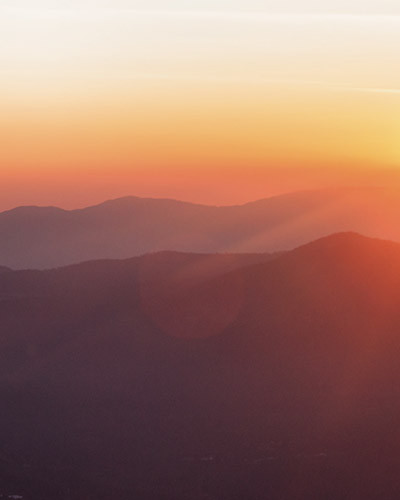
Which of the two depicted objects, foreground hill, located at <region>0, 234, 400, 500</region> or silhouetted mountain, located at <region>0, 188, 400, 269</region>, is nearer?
foreground hill, located at <region>0, 234, 400, 500</region>

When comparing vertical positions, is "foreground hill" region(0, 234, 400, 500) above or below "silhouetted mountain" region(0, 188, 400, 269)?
below

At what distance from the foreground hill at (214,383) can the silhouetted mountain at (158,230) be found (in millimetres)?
110552

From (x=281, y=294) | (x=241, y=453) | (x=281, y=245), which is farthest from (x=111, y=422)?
(x=281, y=245)

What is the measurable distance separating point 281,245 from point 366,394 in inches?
5262

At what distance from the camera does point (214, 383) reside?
38125 mm

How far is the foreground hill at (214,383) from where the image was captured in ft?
94.9

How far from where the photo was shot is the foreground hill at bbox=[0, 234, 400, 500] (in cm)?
2894

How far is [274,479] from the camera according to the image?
1117 inches

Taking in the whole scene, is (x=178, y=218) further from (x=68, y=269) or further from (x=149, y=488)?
(x=149, y=488)

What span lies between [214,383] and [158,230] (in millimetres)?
147947

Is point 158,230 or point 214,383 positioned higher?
point 158,230

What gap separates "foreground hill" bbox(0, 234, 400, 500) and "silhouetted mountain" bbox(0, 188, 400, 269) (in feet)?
363

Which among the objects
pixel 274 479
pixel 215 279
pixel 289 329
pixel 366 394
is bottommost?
pixel 274 479

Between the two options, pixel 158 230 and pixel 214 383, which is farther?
pixel 158 230
